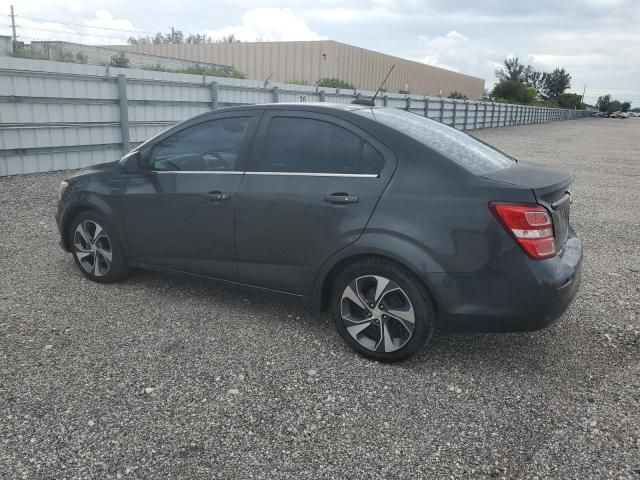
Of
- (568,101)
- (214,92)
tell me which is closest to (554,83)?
(568,101)

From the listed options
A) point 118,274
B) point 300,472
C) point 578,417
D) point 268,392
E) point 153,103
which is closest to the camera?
point 300,472

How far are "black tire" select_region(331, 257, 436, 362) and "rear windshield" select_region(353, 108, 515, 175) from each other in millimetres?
749

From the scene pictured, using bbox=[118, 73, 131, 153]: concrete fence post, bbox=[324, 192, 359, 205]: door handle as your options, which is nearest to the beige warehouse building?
bbox=[118, 73, 131, 153]: concrete fence post

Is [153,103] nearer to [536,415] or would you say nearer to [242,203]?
[242,203]

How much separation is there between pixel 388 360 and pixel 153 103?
10.4 meters

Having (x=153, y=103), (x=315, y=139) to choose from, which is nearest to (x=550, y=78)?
(x=153, y=103)

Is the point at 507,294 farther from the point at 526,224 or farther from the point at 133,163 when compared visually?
the point at 133,163

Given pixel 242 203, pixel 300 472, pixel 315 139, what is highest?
pixel 315 139

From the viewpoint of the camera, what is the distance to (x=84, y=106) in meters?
10.6

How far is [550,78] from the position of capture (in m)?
106

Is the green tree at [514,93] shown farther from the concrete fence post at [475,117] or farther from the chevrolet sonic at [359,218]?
the chevrolet sonic at [359,218]

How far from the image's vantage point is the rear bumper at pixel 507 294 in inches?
114

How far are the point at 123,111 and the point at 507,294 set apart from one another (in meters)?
10.2

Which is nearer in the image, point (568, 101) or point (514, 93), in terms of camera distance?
point (514, 93)
